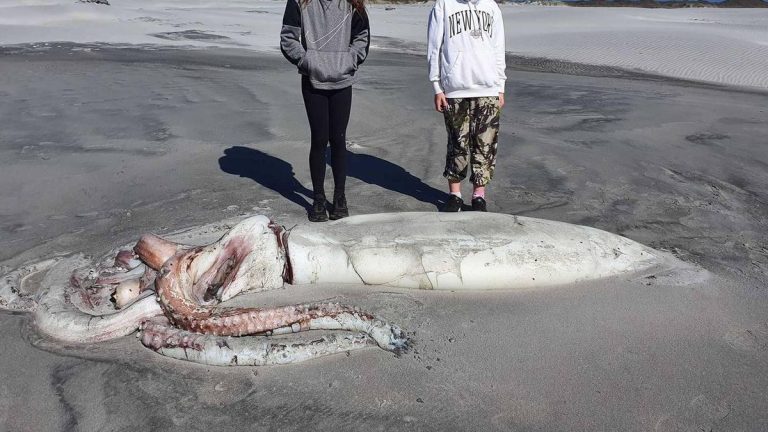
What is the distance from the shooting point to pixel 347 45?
15.3 feet

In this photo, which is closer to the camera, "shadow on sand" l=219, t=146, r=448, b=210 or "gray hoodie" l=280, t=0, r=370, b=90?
"gray hoodie" l=280, t=0, r=370, b=90

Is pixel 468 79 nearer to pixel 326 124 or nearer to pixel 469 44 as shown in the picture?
pixel 469 44

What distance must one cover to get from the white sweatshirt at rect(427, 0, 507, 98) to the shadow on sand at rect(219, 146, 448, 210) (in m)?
1.08

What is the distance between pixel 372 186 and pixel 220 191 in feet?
4.42

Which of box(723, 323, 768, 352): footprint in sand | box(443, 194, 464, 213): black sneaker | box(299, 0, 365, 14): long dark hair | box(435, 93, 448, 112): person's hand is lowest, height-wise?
box(723, 323, 768, 352): footprint in sand

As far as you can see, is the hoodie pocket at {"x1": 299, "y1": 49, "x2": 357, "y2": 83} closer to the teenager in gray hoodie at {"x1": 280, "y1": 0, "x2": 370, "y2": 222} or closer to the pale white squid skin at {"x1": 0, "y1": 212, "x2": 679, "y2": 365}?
the teenager in gray hoodie at {"x1": 280, "y1": 0, "x2": 370, "y2": 222}

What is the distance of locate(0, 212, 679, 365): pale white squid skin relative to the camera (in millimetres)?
3309

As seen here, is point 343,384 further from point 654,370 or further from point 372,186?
point 372,186

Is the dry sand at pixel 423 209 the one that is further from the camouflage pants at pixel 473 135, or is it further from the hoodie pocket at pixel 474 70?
the hoodie pocket at pixel 474 70

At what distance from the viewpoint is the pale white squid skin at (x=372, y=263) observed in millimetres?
3309

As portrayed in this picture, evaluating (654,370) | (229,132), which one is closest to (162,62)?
(229,132)

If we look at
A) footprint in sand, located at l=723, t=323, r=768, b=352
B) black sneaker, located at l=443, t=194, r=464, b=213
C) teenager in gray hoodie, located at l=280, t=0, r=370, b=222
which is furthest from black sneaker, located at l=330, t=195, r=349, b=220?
footprint in sand, located at l=723, t=323, r=768, b=352

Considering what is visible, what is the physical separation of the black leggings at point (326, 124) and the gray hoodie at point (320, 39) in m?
0.10

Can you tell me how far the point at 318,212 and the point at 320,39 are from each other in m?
1.27
